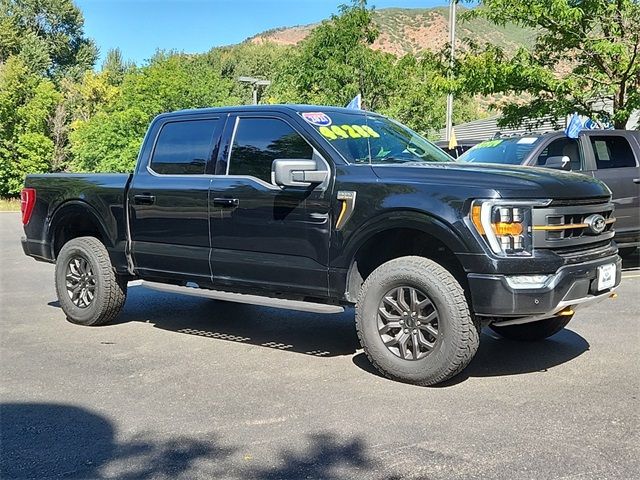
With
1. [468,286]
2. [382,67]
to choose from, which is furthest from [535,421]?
[382,67]

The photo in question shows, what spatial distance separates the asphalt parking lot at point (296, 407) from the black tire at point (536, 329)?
17cm

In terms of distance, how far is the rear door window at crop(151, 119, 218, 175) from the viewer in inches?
231

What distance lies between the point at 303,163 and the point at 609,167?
6.05 m

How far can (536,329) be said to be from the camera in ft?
18.8

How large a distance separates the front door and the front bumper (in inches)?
48.3

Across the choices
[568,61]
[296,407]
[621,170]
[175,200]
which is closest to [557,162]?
[621,170]

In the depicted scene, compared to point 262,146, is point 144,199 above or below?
below

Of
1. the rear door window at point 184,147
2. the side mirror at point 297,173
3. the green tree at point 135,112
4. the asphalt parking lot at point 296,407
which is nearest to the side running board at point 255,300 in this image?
the asphalt parking lot at point 296,407

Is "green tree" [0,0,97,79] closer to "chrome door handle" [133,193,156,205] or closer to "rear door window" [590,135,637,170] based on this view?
"rear door window" [590,135,637,170]

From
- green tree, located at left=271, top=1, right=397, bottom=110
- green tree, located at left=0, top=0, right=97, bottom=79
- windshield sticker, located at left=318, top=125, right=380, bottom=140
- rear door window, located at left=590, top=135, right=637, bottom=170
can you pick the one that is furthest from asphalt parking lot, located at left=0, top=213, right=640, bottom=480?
green tree, located at left=0, top=0, right=97, bottom=79

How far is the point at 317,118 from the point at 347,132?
270 mm

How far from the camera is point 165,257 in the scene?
5969 millimetres

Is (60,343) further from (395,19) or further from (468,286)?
(395,19)

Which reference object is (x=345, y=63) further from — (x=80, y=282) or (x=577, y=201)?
(x=577, y=201)
